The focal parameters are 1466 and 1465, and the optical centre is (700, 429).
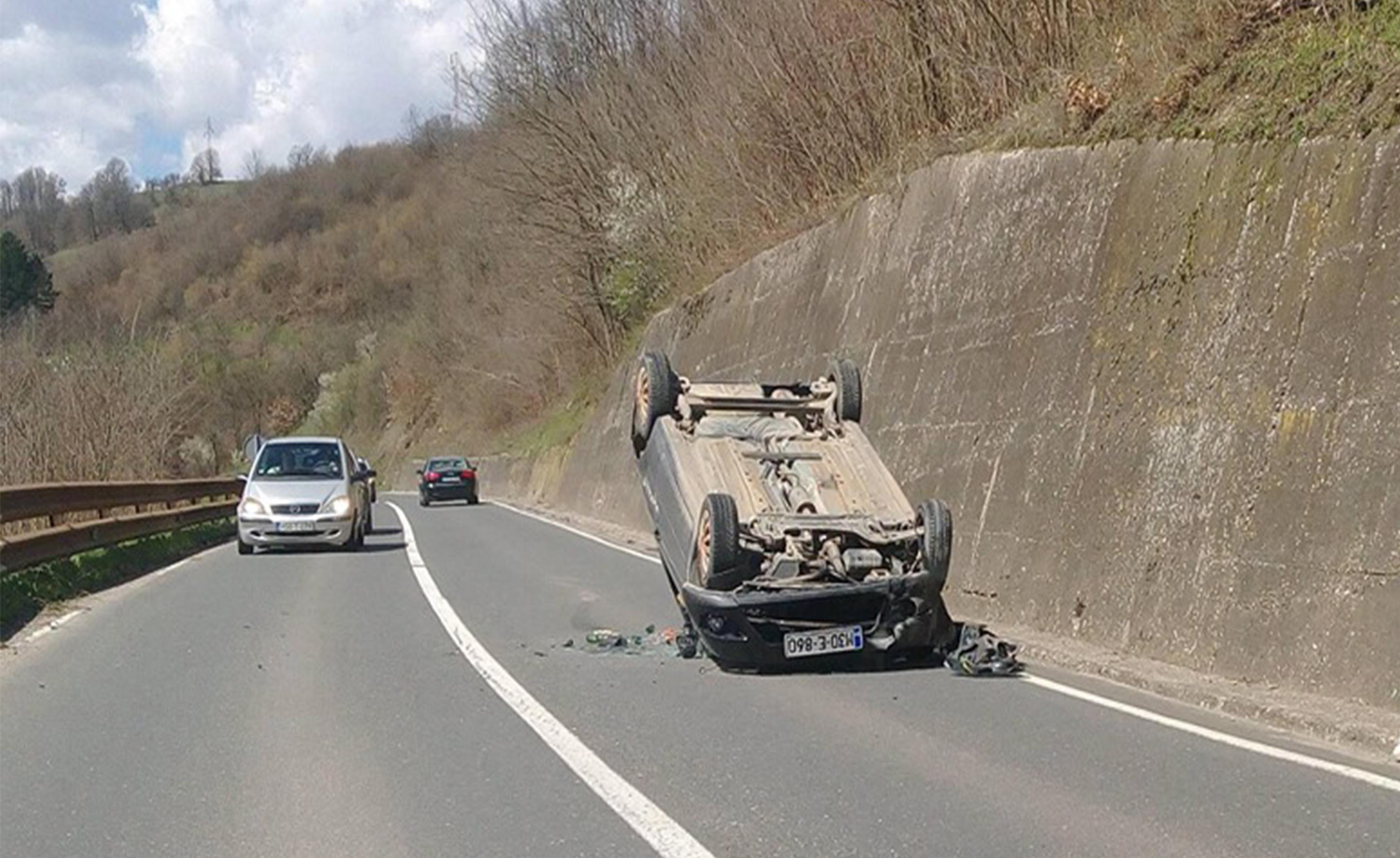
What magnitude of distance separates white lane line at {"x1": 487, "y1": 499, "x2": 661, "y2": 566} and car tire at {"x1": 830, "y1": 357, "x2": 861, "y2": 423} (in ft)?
23.4

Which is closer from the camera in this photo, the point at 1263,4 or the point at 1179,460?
the point at 1179,460

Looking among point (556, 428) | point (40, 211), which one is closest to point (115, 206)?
point (40, 211)

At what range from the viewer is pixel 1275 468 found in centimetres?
990

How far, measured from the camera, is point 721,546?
990 centimetres

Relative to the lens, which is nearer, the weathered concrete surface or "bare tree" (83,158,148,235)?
the weathered concrete surface

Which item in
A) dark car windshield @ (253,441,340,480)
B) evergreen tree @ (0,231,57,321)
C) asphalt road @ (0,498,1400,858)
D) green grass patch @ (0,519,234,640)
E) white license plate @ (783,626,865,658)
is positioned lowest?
asphalt road @ (0,498,1400,858)

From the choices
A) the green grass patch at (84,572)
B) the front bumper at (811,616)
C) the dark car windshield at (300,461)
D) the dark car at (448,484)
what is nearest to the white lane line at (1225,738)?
the front bumper at (811,616)

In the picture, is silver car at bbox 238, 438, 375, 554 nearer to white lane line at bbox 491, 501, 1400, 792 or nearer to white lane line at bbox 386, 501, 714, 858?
white lane line at bbox 386, 501, 714, 858

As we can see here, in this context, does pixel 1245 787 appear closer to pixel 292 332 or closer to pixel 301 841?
pixel 301 841

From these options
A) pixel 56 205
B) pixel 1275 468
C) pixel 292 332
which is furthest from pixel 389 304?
pixel 1275 468

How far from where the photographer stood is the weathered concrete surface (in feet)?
30.1

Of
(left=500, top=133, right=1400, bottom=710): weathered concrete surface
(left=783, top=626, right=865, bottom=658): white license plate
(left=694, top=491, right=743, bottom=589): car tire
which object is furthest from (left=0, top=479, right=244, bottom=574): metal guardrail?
(left=500, top=133, right=1400, bottom=710): weathered concrete surface

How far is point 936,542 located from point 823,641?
103 centimetres

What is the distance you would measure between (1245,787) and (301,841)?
14.0 feet
